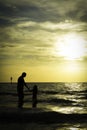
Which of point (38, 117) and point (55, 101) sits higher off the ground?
point (38, 117)

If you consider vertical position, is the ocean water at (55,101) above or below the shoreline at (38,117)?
below

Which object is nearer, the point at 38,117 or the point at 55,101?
the point at 38,117

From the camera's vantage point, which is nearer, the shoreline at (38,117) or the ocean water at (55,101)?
the shoreline at (38,117)

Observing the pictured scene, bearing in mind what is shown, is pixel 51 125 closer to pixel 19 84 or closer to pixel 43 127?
pixel 43 127

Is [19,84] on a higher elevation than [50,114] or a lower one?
higher

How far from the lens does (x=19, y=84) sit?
18922 mm

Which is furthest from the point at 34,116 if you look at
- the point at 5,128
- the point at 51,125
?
the point at 5,128

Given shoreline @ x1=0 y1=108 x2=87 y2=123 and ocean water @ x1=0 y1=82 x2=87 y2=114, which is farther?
ocean water @ x1=0 y1=82 x2=87 y2=114

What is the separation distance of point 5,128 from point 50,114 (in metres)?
4.67

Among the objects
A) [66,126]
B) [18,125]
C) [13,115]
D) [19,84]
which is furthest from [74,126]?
[19,84]

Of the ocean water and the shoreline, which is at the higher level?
the shoreline

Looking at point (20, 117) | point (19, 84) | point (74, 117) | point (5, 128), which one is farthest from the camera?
point (19, 84)

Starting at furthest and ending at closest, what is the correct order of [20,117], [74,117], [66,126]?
[74,117]
[20,117]
[66,126]

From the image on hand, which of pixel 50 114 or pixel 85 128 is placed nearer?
pixel 85 128
